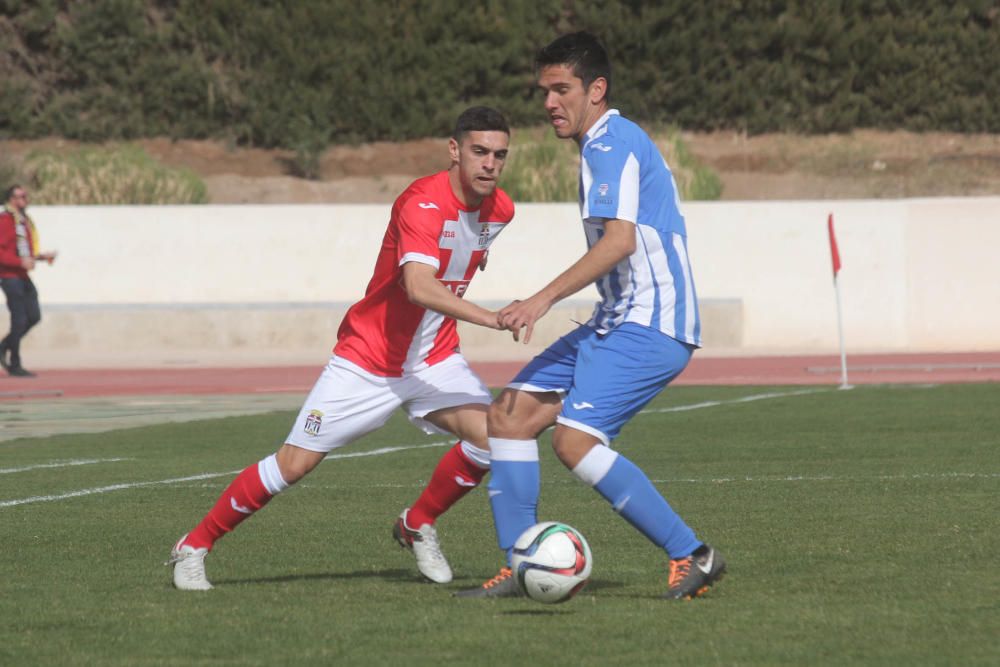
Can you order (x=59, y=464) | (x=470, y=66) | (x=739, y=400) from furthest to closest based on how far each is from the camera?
(x=470, y=66) → (x=739, y=400) → (x=59, y=464)

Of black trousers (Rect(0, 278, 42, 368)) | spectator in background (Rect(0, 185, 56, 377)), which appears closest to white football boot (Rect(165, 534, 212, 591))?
spectator in background (Rect(0, 185, 56, 377))

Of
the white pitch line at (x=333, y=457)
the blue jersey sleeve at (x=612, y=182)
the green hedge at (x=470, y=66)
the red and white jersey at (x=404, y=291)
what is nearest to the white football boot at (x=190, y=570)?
the red and white jersey at (x=404, y=291)

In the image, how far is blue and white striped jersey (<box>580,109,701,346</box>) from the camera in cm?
671

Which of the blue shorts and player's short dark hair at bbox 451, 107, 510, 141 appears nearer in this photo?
the blue shorts

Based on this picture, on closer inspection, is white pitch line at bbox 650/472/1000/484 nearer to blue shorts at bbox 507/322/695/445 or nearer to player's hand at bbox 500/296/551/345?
blue shorts at bbox 507/322/695/445

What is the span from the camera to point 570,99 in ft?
22.5

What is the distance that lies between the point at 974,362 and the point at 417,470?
14332mm

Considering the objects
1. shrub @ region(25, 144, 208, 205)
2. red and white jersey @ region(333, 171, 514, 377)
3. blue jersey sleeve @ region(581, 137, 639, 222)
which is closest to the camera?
blue jersey sleeve @ region(581, 137, 639, 222)

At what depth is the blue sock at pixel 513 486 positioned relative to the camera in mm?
7062

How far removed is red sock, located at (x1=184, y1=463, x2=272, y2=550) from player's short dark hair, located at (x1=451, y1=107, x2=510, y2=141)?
1.62m

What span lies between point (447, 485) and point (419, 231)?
3.92 ft

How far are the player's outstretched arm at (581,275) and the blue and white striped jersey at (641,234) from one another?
96 millimetres

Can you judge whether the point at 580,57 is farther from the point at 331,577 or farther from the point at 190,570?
the point at 190,570

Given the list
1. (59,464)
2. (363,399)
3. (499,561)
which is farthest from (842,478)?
(59,464)
